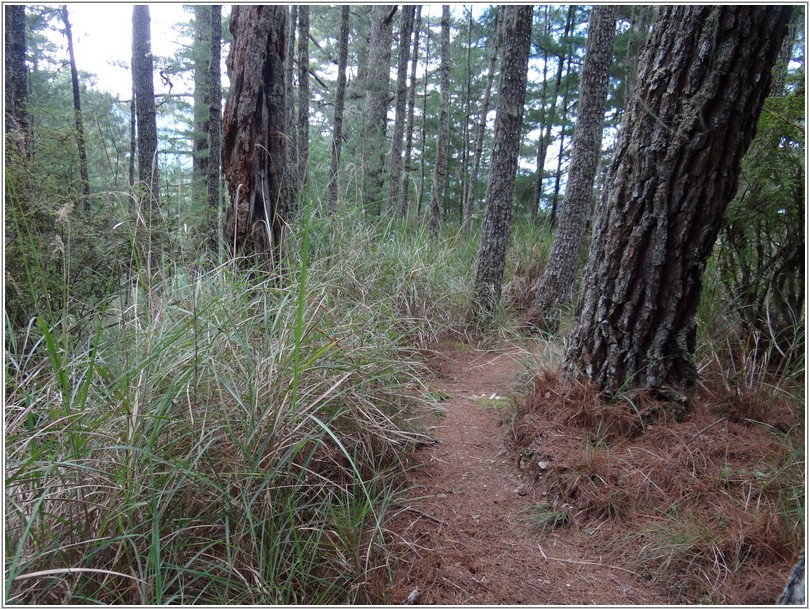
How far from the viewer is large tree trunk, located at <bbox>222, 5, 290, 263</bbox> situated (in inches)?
137

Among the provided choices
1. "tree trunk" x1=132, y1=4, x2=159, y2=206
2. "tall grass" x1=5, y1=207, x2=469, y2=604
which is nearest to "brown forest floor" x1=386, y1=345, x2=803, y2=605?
"tall grass" x1=5, y1=207, x2=469, y2=604

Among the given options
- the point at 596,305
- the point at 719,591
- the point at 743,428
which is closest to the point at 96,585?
the point at 719,591

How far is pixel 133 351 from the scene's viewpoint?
6.18 feet

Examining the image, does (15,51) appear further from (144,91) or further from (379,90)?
(379,90)

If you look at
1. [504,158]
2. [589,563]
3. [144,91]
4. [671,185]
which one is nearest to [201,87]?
[144,91]

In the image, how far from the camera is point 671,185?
229 cm

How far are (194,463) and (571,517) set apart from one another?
1595mm

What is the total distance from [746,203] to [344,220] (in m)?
2.99

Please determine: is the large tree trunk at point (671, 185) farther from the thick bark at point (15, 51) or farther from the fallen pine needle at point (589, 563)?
the thick bark at point (15, 51)

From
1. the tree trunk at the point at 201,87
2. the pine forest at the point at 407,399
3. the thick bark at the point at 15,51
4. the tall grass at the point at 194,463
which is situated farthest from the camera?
the tree trunk at the point at 201,87

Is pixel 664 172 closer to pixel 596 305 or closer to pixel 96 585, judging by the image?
pixel 596 305

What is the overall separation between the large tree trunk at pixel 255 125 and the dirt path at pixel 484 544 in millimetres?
2009

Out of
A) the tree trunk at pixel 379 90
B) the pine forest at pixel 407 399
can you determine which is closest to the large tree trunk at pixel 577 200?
the pine forest at pixel 407 399

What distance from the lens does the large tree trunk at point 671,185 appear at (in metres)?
2.14
